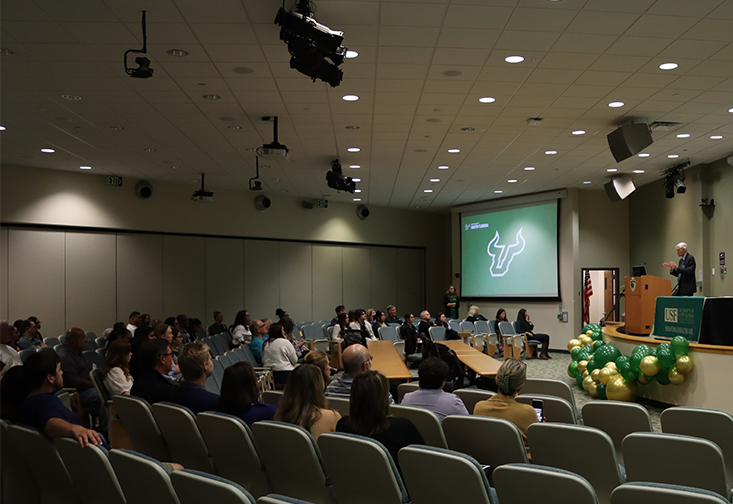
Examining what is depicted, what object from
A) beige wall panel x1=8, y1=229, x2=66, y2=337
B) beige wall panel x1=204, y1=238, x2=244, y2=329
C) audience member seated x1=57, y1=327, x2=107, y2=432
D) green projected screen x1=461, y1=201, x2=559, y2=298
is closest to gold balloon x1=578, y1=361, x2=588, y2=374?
green projected screen x1=461, y1=201, x2=559, y2=298

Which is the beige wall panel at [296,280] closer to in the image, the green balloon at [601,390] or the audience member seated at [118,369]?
the green balloon at [601,390]

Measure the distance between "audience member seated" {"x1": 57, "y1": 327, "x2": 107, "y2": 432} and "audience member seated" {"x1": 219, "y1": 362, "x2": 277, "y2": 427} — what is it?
2.91 metres

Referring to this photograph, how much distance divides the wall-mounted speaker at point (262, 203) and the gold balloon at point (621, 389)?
419 inches

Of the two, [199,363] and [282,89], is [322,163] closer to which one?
[282,89]

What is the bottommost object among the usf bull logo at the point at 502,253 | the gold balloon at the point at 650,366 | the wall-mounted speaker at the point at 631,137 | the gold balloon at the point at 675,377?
the gold balloon at the point at 675,377

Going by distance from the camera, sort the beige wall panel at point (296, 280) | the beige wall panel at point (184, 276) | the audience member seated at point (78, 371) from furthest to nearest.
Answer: the beige wall panel at point (296, 280)
the beige wall panel at point (184, 276)
the audience member seated at point (78, 371)

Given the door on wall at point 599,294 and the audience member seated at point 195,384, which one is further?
the door on wall at point 599,294

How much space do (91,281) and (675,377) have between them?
39.3ft

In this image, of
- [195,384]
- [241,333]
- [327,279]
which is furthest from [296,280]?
[195,384]

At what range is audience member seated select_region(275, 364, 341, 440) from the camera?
12.3ft

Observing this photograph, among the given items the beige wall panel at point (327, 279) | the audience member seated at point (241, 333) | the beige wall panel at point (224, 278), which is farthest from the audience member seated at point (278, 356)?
the beige wall panel at point (327, 279)

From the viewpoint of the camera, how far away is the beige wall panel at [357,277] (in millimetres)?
19250

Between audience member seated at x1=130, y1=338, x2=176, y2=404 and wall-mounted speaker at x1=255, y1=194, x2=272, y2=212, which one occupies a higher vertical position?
wall-mounted speaker at x1=255, y1=194, x2=272, y2=212

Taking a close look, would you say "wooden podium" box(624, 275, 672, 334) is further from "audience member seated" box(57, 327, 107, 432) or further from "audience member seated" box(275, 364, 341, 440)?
"audience member seated" box(57, 327, 107, 432)
